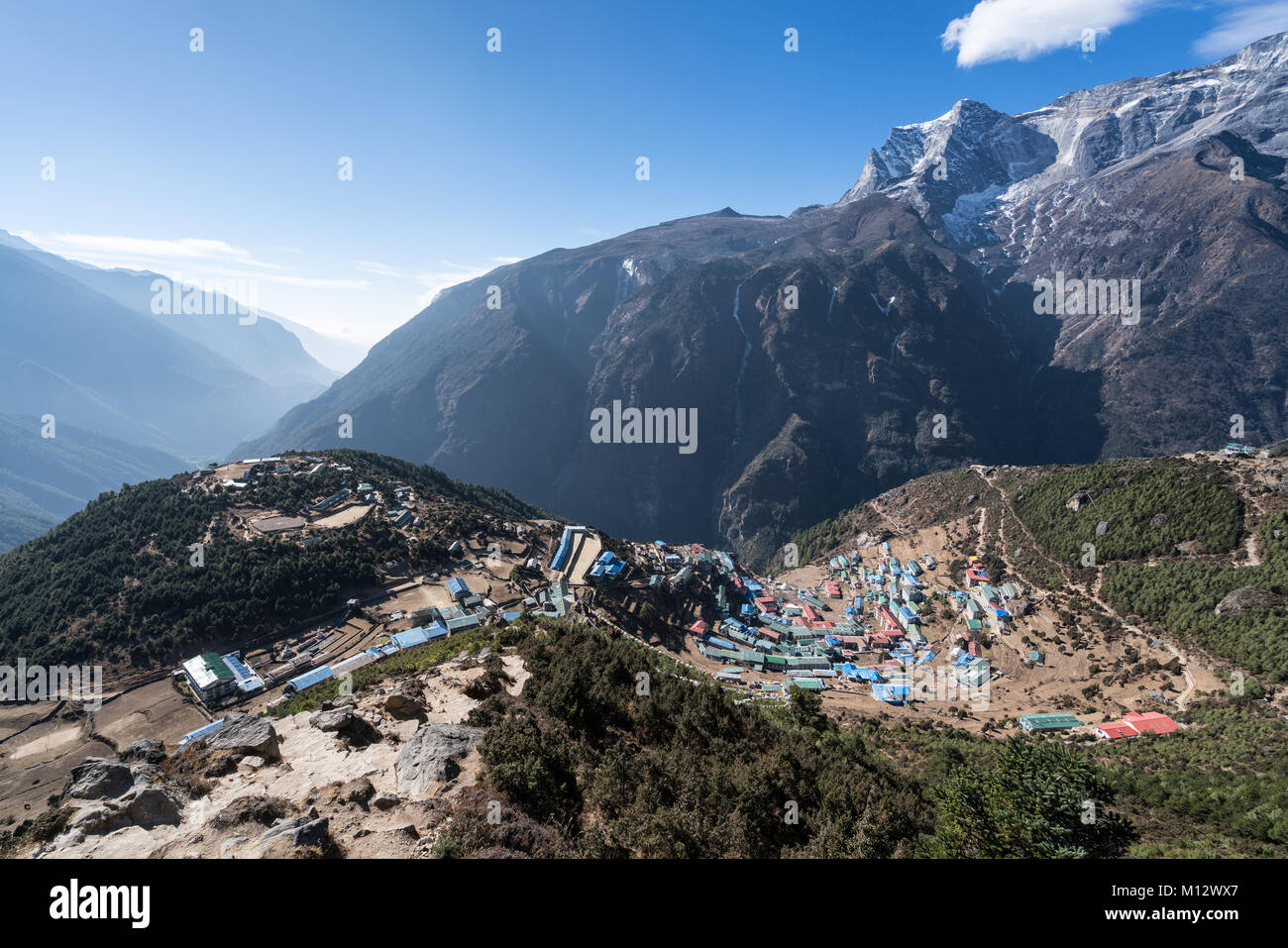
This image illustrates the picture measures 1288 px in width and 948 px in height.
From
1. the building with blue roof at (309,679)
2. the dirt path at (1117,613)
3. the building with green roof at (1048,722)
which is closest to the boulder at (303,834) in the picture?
the building with blue roof at (309,679)

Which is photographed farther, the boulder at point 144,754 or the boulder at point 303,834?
the boulder at point 144,754

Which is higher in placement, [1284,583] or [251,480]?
[251,480]

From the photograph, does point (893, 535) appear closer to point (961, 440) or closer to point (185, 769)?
point (185, 769)

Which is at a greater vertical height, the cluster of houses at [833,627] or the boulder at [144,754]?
the boulder at [144,754]

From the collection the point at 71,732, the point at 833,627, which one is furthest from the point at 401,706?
the point at 833,627

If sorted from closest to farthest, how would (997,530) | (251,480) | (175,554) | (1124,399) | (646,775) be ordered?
(646,775), (175,554), (251,480), (997,530), (1124,399)

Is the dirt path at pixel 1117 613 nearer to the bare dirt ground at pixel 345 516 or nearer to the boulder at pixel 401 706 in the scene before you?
the boulder at pixel 401 706

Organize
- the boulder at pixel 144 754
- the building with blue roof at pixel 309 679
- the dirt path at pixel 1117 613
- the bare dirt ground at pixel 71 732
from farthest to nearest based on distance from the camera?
1. the dirt path at pixel 1117 613
2. the building with blue roof at pixel 309 679
3. the bare dirt ground at pixel 71 732
4. the boulder at pixel 144 754
